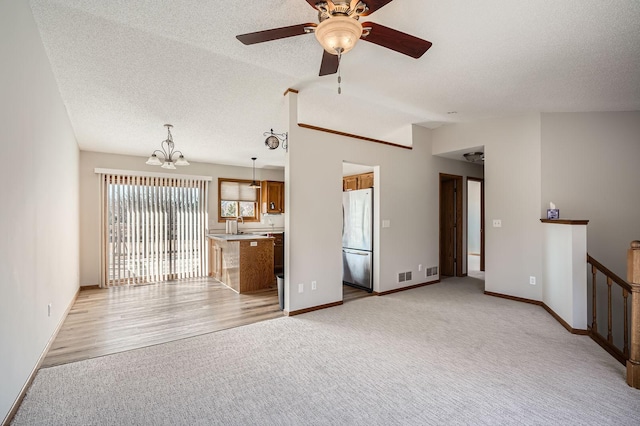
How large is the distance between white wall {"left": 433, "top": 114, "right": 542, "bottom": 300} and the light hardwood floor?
86.9 inches

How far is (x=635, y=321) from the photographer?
2.24m

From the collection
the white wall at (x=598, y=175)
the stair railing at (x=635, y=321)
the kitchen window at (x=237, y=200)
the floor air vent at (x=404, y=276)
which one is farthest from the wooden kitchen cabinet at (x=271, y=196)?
the stair railing at (x=635, y=321)

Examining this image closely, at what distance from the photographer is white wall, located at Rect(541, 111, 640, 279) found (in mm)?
3916

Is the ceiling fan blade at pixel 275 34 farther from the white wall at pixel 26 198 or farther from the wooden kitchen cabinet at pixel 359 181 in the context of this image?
the wooden kitchen cabinet at pixel 359 181

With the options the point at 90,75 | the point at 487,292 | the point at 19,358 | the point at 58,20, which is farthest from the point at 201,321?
the point at 487,292

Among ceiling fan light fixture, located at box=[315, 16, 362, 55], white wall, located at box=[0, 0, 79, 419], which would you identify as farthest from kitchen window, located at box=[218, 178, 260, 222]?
ceiling fan light fixture, located at box=[315, 16, 362, 55]

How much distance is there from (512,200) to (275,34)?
425cm

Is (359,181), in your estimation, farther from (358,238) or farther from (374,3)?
(374,3)

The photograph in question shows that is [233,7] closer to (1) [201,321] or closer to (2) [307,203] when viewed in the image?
(2) [307,203]

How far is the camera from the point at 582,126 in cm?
411

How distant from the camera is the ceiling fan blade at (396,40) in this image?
188cm

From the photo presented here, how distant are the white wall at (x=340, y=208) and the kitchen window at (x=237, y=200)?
3.75 meters

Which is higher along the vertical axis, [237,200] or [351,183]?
[351,183]

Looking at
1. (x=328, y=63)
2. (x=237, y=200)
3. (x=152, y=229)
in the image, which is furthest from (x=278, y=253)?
(x=328, y=63)
